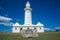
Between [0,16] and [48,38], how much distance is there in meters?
2.42

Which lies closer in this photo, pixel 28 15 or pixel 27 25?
pixel 27 25

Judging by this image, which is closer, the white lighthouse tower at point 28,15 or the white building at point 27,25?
the white building at point 27,25

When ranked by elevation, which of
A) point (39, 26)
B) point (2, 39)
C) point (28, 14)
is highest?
point (28, 14)

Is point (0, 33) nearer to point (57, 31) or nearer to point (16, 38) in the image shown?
point (16, 38)

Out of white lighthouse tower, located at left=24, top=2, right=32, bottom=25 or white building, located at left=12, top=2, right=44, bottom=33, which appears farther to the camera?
white lighthouse tower, located at left=24, top=2, right=32, bottom=25

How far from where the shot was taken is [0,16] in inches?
273

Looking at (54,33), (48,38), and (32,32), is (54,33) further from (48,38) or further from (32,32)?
(32,32)

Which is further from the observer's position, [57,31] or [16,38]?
[57,31]

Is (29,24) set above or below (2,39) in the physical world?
above

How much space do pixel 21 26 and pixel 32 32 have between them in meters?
6.00

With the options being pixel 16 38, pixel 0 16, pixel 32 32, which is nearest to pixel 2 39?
pixel 16 38

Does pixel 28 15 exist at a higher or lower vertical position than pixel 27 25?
higher

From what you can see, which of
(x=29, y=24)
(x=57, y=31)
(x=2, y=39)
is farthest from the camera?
(x=29, y=24)

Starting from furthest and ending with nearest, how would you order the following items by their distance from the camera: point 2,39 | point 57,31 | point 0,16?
point 57,31
point 0,16
point 2,39
